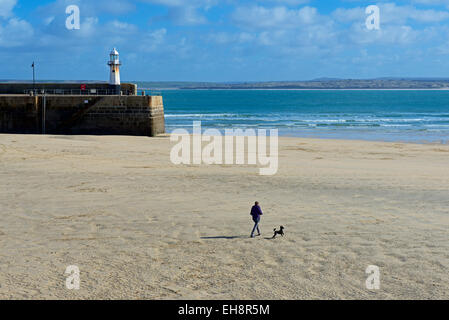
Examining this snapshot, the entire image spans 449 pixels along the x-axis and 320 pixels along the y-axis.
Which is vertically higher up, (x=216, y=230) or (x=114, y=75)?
(x=114, y=75)

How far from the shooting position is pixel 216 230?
8.91 meters

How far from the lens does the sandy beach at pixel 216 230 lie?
656 centimetres

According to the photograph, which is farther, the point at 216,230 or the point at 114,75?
the point at 114,75

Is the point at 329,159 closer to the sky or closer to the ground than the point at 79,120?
closer to the ground

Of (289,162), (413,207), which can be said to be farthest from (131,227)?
(289,162)

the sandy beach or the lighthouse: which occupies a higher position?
the lighthouse

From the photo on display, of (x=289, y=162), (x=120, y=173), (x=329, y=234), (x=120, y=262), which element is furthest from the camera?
(x=289, y=162)

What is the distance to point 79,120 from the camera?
77.5ft

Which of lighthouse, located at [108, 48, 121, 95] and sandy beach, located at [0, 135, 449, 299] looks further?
lighthouse, located at [108, 48, 121, 95]

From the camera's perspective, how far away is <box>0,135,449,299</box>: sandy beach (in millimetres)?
6559

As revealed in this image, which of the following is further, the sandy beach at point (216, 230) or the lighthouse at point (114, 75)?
the lighthouse at point (114, 75)

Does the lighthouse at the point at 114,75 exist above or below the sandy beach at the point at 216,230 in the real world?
above
